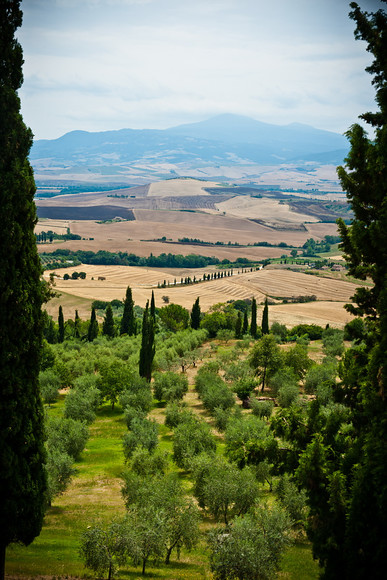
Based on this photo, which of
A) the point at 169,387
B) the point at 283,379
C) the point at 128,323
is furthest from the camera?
the point at 128,323

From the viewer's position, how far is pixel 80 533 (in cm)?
2562

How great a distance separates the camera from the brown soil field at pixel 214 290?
→ 424 feet

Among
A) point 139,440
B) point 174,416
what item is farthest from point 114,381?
point 139,440

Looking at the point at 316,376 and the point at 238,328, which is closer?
the point at 316,376

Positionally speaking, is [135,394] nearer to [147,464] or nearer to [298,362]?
[147,464]

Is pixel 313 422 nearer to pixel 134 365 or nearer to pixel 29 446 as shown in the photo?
pixel 29 446

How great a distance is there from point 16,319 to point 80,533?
45.3 ft

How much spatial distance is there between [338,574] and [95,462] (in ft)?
96.4

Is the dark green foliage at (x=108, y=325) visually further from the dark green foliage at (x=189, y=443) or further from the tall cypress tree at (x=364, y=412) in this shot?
the tall cypress tree at (x=364, y=412)

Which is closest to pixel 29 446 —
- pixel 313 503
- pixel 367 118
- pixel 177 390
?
pixel 313 503

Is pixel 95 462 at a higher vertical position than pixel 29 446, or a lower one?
lower

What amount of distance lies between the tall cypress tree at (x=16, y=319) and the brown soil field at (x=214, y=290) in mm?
101839

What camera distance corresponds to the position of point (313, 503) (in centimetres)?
1588

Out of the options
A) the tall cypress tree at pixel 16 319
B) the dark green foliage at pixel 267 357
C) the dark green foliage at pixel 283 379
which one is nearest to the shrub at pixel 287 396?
the dark green foliage at pixel 283 379
